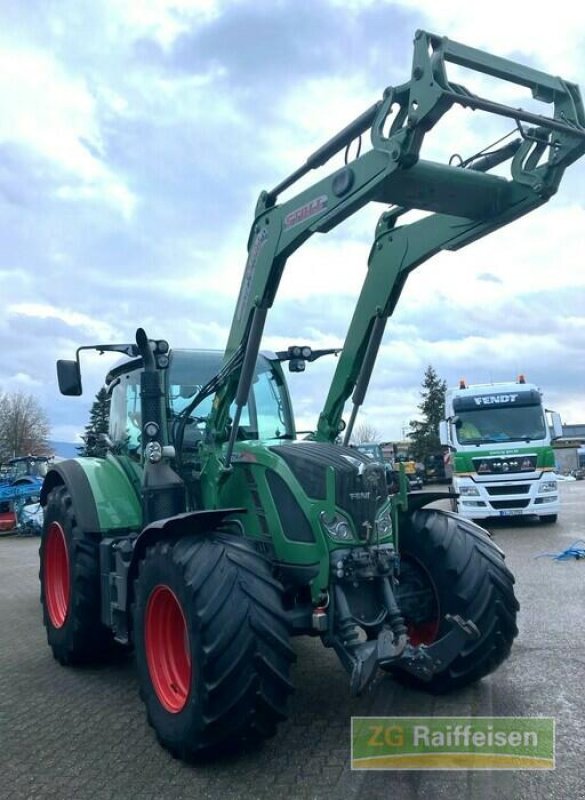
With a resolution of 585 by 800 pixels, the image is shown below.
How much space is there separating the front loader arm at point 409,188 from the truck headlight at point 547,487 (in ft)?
35.4

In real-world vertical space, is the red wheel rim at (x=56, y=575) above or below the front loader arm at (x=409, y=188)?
below

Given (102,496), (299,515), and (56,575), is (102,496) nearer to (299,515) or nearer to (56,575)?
(56,575)

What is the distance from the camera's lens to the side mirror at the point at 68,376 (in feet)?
21.7

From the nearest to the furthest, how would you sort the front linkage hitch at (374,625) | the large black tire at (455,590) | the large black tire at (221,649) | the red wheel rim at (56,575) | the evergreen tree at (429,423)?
the large black tire at (221,649)
the front linkage hitch at (374,625)
the large black tire at (455,590)
the red wheel rim at (56,575)
the evergreen tree at (429,423)

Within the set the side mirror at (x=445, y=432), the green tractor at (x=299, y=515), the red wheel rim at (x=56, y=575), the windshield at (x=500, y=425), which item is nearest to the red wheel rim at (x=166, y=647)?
the green tractor at (x=299, y=515)

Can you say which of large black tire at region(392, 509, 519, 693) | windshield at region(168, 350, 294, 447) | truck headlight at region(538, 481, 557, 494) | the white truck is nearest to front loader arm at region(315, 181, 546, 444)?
windshield at region(168, 350, 294, 447)

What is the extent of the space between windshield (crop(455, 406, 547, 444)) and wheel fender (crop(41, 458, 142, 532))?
1042 cm

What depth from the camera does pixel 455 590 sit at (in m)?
5.23

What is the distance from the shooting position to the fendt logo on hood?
51.8ft

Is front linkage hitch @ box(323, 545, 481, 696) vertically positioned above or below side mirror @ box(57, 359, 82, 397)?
below

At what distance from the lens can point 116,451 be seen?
7039 mm

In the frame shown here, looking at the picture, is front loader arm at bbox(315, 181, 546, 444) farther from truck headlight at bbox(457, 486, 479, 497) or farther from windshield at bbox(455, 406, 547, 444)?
windshield at bbox(455, 406, 547, 444)

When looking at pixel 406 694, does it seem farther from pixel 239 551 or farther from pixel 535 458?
pixel 535 458

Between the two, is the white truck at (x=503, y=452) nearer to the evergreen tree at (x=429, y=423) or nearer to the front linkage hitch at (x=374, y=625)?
the front linkage hitch at (x=374, y=625)
